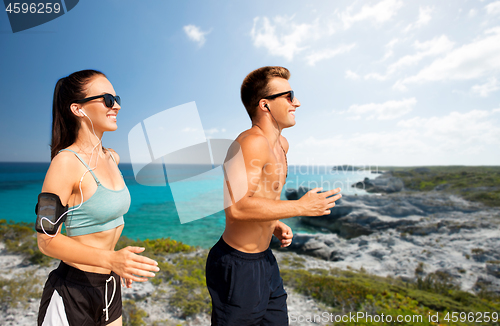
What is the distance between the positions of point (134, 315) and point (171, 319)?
56cm

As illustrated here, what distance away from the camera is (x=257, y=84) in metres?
1.99

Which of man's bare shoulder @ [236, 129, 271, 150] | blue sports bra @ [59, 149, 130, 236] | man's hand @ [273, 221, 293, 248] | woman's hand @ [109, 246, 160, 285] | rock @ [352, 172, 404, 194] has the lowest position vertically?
rock @ [352, 172, 404, 194]

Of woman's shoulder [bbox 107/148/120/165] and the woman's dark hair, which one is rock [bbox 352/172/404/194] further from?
the woman's dark hair

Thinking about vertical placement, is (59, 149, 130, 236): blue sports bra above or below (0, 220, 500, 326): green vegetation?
above

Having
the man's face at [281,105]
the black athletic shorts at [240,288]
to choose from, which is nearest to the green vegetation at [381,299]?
the black athletic shorts at [240,288]

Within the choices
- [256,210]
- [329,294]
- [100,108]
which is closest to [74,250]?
[100,108]

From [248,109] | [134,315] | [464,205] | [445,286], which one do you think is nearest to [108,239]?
[248,109]

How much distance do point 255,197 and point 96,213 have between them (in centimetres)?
103

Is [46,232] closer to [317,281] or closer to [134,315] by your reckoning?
[134,315]

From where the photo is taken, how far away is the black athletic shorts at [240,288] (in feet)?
5.67

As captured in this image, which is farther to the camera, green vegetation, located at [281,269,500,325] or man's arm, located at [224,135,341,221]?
green vegetation, located at [281,269,500,325]

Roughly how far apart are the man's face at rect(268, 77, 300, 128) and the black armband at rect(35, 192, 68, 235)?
5.09 feet

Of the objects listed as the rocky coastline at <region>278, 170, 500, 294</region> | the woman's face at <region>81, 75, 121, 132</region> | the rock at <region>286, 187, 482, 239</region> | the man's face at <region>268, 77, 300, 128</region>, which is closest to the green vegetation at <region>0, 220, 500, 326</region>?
the rocky coastline at <region>278, 170, 500, 294</region>

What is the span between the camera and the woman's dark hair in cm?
156
